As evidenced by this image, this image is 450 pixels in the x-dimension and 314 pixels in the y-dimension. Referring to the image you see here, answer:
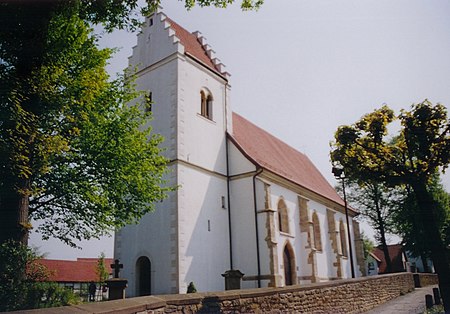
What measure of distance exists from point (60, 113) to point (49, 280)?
5.04 m

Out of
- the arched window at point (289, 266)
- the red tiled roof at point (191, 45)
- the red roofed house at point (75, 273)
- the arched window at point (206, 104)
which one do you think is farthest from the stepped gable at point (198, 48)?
the red roofed house at point (75, 273)

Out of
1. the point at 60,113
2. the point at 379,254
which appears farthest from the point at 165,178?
the point at 379,254

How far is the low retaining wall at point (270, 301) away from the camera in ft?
16.7

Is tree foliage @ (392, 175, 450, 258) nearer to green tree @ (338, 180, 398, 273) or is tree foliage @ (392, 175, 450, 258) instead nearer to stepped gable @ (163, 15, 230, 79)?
green tree @ (338, 180, 398, 273)

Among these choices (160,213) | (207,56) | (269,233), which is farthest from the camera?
(207,56)

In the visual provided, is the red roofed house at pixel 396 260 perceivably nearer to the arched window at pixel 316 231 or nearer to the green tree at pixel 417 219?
the green tree at pixel 417 219

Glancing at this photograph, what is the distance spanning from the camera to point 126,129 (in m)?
14.4

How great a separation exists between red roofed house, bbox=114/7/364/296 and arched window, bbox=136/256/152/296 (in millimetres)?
47

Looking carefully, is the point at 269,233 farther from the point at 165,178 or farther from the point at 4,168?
the point at 4,168

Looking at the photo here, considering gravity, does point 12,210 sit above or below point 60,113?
below

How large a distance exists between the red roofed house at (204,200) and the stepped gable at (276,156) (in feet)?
0.83

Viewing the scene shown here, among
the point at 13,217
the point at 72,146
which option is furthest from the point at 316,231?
the point at 13,217

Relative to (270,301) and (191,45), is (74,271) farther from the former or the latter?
(270,301)

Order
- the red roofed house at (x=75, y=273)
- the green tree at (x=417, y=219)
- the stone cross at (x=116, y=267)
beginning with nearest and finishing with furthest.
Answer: the stone cross at (x=116, y=267)
the green tree at (x=417, y=219)
the red roofed house at (x=75, y=273)
